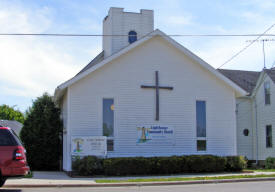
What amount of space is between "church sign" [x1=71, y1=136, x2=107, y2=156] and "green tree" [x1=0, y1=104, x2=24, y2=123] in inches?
1707

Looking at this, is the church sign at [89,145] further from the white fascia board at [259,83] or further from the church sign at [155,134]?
the white fascia board at [259,83]

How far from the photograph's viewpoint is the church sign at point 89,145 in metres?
19.9

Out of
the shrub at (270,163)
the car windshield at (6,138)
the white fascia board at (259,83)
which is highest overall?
the white fascia board at (259,83)

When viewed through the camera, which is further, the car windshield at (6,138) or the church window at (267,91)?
the church window at (267,91)

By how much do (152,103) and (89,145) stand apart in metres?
4.08

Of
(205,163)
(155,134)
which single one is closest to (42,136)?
(155,134)

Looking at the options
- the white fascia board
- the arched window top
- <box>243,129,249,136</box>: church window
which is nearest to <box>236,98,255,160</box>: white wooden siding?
<box>243,129,249,136</box>: church window

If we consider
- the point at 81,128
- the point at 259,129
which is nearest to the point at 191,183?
the point at 81,128

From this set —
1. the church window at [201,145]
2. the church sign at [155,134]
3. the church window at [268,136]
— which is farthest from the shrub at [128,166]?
the church window at [268,136]

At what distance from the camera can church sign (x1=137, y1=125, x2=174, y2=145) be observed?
21.5 metres

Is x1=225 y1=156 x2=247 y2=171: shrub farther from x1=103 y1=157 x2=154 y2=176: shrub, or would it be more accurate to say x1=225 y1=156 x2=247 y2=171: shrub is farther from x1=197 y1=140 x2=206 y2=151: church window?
x1=103 y1=157 x2=154 y2=176: shrub

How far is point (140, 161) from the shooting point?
1956 centimetres

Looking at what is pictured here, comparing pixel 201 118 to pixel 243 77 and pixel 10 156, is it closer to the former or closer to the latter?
pixel 243 77

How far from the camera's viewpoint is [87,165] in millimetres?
19094
